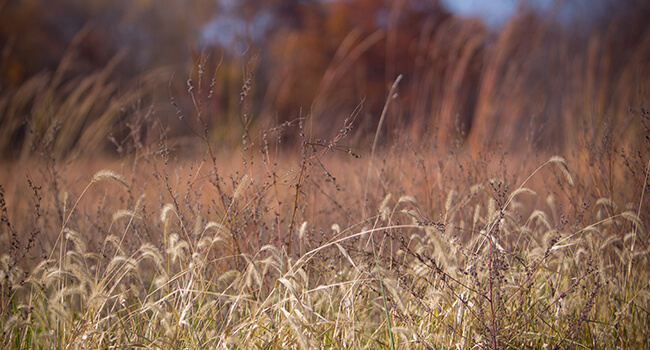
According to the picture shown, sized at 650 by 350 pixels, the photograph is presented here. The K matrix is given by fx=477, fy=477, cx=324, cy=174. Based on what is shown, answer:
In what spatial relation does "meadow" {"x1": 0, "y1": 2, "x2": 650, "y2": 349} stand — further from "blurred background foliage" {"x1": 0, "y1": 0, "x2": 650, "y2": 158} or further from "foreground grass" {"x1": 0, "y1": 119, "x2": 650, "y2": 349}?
"blurred background foliage" {"x1": 0, "y1": 0, "x2": 650, "y2": 158}

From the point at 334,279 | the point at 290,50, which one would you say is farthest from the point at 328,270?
the point at 290,50

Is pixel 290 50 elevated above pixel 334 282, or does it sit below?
above

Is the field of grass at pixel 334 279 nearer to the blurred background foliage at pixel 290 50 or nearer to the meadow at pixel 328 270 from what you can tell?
A: the meadow at pixel 328 270

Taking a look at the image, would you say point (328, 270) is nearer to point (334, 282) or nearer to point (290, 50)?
point (334, 282)

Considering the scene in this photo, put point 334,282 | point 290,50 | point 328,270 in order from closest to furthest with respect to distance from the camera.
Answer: point 328,270 → point 334,282 → point 290,50

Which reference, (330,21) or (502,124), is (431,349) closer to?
(502,124)

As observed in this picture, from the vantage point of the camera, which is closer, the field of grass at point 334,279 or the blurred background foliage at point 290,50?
the field of grass at point 334,279

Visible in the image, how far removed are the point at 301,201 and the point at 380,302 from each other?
0.75 meters

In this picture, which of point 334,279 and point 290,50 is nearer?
point 334,279

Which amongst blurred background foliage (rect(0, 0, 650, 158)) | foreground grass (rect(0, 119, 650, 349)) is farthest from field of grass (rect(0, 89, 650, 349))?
blurred background foliage (rect(0, 0, 650, 158))

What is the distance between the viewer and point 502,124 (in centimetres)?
486

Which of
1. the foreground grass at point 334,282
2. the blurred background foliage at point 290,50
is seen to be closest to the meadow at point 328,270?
the foreground grass at point 334,282

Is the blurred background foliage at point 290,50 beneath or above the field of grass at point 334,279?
above

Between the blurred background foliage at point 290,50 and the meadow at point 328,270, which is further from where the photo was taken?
the blurred background foliage at point 290,50
